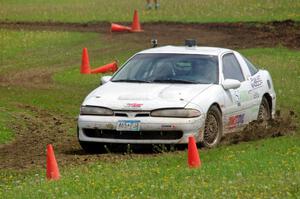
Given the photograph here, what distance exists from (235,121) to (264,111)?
1.34 metres

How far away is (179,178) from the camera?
11836mm

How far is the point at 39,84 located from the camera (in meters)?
25.6

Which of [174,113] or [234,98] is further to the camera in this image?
[234,98]

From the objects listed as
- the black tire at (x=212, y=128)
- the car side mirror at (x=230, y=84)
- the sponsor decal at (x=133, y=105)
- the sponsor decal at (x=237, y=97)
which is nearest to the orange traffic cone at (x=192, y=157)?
the sponsor decal at (x=133, y=105)

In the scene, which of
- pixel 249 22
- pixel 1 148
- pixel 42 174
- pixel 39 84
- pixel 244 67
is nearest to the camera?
pixel 42 174

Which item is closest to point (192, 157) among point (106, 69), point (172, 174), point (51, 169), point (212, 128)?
point (172, 174)

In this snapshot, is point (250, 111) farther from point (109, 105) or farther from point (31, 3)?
point (31, 3)

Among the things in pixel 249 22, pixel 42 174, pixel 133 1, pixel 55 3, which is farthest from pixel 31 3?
pixel 42 174

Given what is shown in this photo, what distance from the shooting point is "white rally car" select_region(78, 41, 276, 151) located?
14891mm

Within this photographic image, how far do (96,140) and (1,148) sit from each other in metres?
1.71

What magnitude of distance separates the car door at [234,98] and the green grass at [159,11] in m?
26.4

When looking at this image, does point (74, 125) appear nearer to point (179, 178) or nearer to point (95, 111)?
point (95, 111)

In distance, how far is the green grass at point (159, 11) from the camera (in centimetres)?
4562

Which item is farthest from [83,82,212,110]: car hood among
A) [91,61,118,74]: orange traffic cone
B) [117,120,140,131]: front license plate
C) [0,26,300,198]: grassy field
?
[91,61,118,74]: orange traffic cone
